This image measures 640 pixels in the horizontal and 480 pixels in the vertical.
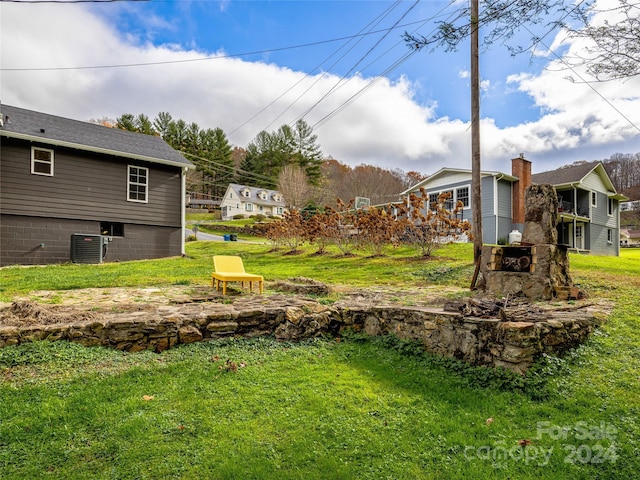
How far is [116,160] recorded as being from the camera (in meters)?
13.5

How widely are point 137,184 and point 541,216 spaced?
45.6ft

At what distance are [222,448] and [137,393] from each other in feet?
4.03

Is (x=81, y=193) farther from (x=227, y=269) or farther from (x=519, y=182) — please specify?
(x=519, y=182)

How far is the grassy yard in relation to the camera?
2.36 metres

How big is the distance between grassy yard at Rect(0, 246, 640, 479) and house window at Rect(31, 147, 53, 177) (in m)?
11.1

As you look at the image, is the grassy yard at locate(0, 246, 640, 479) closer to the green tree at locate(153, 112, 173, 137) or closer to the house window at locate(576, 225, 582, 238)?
the house window at locate(576, 225, 582, 238)

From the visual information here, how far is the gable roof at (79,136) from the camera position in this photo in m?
11.7

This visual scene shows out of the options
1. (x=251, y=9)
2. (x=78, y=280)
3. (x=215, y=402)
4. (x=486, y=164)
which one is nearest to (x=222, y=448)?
(x=215, y=402)

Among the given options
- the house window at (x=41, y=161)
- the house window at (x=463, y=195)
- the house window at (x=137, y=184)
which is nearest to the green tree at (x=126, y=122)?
the house window at (x=137, y=184)

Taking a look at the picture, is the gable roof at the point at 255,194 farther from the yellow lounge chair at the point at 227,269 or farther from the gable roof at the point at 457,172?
the yellow lounge chair at the point at 227,269

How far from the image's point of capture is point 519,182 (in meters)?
19.5

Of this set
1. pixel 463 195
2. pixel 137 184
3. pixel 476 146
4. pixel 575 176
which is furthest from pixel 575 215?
pixel 137 184

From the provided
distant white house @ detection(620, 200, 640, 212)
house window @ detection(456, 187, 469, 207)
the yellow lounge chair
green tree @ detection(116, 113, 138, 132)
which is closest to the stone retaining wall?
the yellow lounge chair

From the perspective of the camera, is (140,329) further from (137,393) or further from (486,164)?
(486,164)
